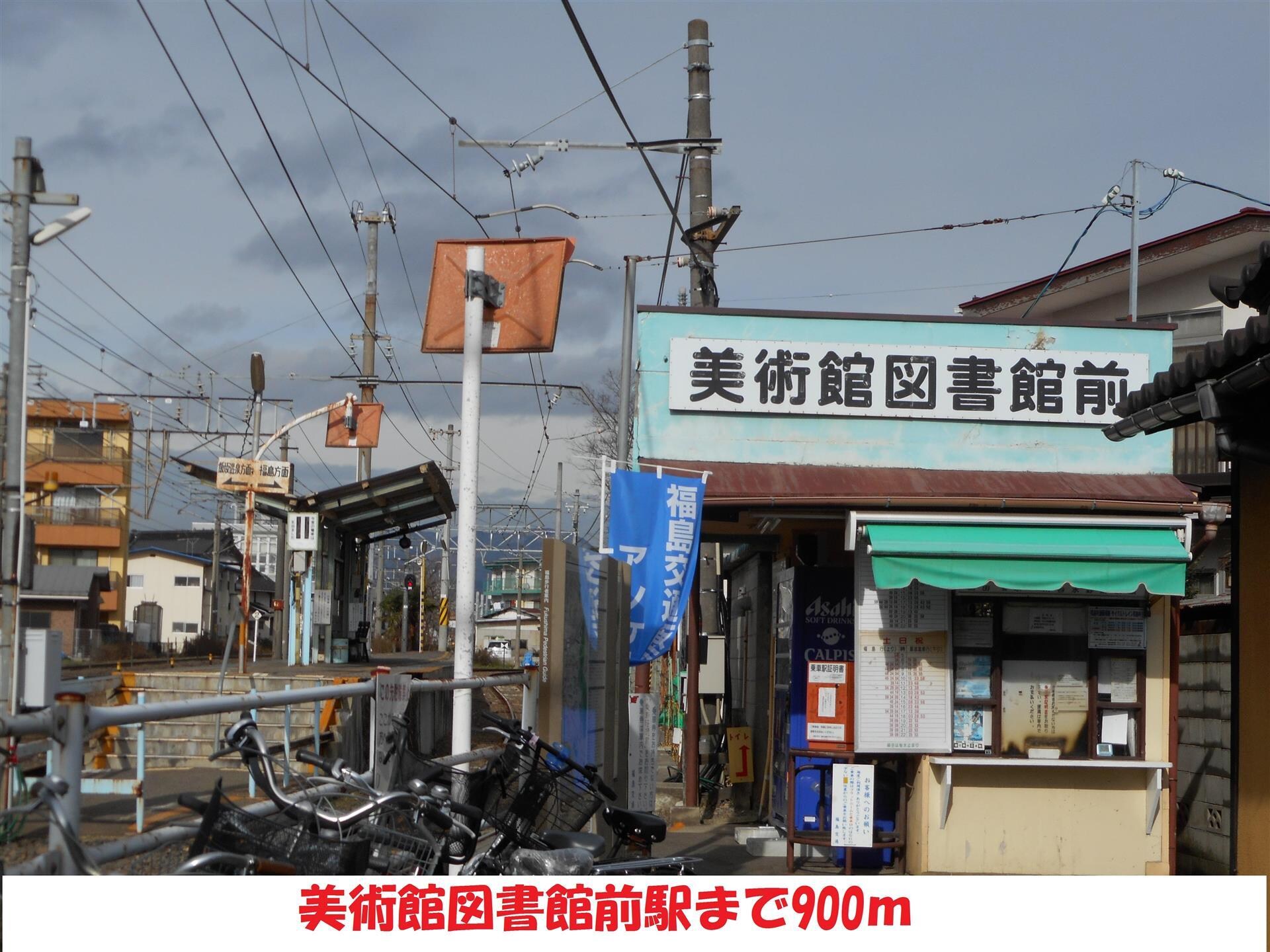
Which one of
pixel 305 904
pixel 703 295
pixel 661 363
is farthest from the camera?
pixel 703 295

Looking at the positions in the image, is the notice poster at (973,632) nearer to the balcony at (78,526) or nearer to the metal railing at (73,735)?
the metal railing at (73,735)

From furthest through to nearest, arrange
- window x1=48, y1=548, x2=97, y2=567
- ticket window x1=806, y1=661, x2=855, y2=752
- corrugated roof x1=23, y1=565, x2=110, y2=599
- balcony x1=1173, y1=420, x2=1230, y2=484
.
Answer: window x1=48, y1=548, x2=97, y2=567
corrugated roof x1=23, y1=565, x2=110, y2=599
balcony x1=1173, y1=420, x2=1230, y2=484
ticket window x1=806, y1=661, x2=855, y2=752

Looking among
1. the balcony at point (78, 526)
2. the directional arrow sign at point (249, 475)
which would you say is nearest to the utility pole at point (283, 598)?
the directional arrow sign at point (249, 475)

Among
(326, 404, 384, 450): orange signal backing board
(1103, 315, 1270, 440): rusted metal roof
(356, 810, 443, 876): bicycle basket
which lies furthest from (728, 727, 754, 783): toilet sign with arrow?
(326, 404, 384, 450): orange signal backing board

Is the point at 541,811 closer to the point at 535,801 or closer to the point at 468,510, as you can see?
the point at 535,801

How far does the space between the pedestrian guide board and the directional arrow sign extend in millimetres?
10684

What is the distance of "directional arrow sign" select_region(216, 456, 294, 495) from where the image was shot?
19781 mm

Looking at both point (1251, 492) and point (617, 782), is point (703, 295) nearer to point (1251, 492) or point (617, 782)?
point (617, 782)

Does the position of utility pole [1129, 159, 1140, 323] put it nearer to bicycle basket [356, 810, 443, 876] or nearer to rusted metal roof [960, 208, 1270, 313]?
rusted metal roof [960, 208, 1270, 313]

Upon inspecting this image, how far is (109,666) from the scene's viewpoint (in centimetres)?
3384

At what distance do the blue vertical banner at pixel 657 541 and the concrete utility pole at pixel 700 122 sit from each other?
5746mm

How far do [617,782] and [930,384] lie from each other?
464cm

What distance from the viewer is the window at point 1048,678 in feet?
33.8

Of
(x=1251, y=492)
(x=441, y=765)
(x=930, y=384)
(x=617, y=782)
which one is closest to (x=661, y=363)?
(x=930, y=384)
